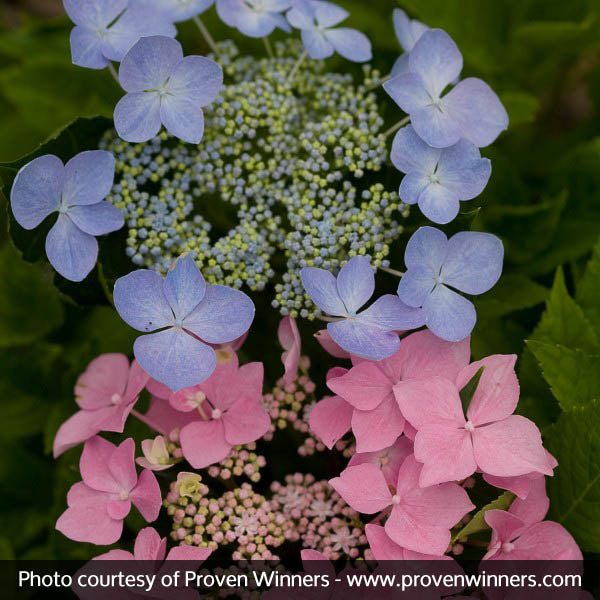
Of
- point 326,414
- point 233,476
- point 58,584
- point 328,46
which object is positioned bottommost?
point 58,584

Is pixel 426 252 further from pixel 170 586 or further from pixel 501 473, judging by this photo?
pixel 170 586

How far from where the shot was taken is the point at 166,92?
72cm

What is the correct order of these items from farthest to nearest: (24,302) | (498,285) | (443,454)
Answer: (24,302) < (498,285) < (443,454)

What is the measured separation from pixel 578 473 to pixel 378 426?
0.72ft

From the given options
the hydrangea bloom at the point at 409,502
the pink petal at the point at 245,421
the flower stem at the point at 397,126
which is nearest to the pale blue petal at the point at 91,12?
the flower stem at the point at 397,126

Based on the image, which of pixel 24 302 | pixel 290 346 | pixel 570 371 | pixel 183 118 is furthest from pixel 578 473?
pixel 24 302

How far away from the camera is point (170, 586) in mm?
655

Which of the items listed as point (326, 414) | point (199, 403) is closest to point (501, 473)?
point (326, 414)

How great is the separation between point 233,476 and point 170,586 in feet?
0.53

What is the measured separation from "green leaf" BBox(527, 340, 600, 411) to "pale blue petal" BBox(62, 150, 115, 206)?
1.49 ft

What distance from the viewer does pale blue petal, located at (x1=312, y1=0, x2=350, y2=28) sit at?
0.86 meters

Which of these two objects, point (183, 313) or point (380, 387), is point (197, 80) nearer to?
point (183, 313)

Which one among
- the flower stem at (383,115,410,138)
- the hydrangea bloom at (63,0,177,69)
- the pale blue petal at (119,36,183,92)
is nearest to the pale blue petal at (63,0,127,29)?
the hydrangea bloom at (63,0,177,69)

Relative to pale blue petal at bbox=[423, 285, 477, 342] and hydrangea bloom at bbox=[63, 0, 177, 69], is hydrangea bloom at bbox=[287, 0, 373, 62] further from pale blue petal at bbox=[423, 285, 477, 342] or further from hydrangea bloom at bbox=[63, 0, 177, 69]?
pale blue petal at bbox=[423, 285, 477, 342]
